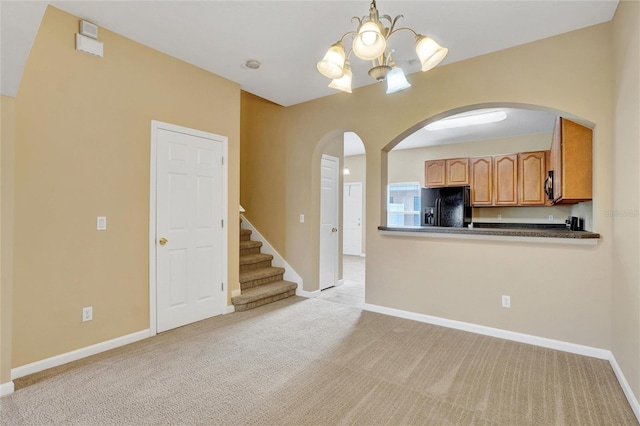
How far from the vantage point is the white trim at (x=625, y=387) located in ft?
6.43

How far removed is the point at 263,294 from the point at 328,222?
1581 millimetres

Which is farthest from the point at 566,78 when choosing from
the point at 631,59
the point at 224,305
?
the point at 224,305

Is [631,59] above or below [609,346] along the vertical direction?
above

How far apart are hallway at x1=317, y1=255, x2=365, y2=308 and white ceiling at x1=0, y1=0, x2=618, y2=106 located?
3030 mm

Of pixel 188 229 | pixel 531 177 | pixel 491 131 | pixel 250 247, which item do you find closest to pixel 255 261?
pixel 250 247

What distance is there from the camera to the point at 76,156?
2.69 metres

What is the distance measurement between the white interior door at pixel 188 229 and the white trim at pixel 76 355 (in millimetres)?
252

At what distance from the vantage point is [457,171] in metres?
6.62

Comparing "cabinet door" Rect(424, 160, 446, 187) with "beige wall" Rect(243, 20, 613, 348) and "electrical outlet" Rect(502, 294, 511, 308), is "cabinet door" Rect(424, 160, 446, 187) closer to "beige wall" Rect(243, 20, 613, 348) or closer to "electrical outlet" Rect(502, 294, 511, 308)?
"beige wall" Rect(243, 20, 613, 348)

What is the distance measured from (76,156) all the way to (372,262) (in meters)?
3.22

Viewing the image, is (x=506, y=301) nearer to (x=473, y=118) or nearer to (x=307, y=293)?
(x=307, y=293)

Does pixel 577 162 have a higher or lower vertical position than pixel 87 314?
higher

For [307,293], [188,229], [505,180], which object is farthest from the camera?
[505,180]

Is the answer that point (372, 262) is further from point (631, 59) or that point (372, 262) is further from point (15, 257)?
point (15, 257)
